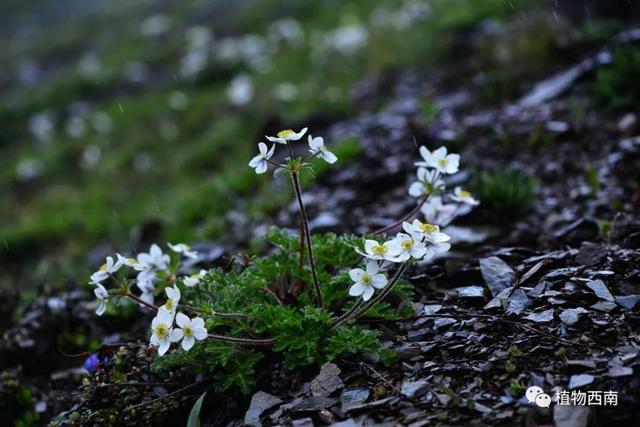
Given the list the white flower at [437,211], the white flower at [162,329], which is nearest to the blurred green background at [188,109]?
the white flower at [437,211]

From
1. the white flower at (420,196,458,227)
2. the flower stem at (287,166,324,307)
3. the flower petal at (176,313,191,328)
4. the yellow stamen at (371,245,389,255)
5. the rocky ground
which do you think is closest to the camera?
the rocky ground

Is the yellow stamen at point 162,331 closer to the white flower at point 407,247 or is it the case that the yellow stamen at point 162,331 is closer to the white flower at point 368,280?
the white flower at point 368,280

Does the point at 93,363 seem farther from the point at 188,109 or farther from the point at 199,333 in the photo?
the point at 188,109

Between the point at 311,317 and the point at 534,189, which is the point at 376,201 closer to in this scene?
the point at 534,189

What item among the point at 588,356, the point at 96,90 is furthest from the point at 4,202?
the point at 588,356

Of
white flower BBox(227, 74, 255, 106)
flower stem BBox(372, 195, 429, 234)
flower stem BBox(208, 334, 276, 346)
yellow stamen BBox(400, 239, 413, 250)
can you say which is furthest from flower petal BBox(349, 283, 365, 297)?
white flower BBox(227, 74, 255, 106)

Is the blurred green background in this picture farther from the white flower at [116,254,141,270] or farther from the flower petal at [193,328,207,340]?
the flower petal at [193,328,207,340]

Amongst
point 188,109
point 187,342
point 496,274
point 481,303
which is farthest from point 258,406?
point 188,109
